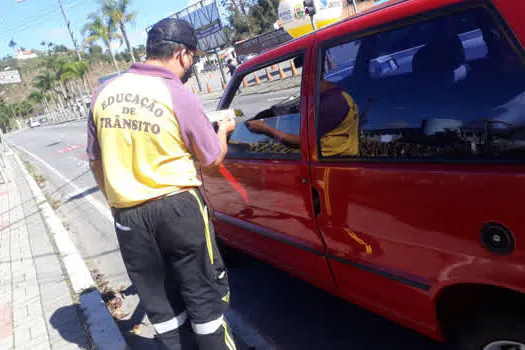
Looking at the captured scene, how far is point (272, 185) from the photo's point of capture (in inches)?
105

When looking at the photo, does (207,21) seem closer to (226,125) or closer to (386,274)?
(226,125)

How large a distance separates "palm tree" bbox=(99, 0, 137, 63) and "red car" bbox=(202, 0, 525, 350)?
3793 cm

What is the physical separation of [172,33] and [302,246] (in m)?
1.40

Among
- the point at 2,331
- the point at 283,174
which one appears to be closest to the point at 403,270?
the point at 283,174

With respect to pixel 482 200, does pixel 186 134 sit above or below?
above

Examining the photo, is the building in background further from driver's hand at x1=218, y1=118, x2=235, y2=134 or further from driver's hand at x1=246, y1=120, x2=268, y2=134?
driver's hand at x1=218, y1=118, x2=235, y2=134

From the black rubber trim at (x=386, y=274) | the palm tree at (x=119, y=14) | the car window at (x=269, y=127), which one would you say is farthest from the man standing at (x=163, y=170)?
→ the palm tree at (x=119, y=14)

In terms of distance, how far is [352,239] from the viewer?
7.38ft

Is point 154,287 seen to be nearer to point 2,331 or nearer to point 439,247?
point 439,247

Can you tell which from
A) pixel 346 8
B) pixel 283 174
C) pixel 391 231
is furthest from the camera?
pixel 346 8

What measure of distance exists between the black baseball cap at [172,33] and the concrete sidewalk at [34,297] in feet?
7.94

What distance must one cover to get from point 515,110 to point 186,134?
1359 millimetres

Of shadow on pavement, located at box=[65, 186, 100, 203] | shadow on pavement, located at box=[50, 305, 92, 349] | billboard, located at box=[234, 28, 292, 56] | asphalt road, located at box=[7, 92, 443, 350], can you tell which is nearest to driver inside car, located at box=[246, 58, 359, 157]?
asphalt road, located at box=[7, 92, 443, 350]

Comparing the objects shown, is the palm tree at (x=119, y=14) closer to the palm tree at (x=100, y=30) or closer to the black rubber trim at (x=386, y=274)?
the palm tree at (x=100, y=30)
